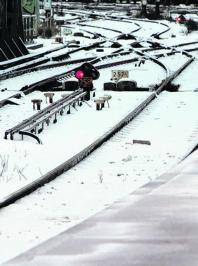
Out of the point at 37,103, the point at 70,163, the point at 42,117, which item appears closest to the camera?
the point at 70,163

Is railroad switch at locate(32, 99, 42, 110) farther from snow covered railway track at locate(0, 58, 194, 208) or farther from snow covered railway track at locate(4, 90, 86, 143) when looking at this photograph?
snow covered railway track at locate(0, 58, 194, 208)

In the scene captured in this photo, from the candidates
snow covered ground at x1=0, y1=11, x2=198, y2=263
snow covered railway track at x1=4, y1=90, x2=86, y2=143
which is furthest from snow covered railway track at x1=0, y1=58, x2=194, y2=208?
snow covered railway track at x1=4, y1=90, x2=86, y2=143

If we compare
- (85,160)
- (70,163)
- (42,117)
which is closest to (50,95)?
(42,117)

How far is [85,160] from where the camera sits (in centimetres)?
944

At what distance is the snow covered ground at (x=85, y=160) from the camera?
20.8 feet

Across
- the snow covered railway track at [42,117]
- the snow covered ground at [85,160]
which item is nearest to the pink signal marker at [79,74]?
the snow covered railway track at [42,117]

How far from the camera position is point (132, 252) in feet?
6.45

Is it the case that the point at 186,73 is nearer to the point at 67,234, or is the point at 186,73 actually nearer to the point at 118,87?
the point at 118,87

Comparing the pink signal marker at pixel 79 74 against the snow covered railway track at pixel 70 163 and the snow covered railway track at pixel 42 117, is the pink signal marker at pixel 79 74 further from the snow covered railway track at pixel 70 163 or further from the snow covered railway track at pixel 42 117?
the snow covered railway track at pixel 70 163

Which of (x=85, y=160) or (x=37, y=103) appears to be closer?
(x=85, y=160)

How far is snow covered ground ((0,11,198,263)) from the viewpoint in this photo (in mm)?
6340

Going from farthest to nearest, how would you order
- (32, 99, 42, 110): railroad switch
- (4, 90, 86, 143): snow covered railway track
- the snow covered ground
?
(32, 99, 42, 110): railroad switch
(4, 90, 86, 143): snow covered railway track
the snow covered ground

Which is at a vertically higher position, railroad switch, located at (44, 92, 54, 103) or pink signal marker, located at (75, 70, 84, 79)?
pink signal marker, located at (75, 70, 84, 79)

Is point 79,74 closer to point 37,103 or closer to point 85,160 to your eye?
point 37,103
